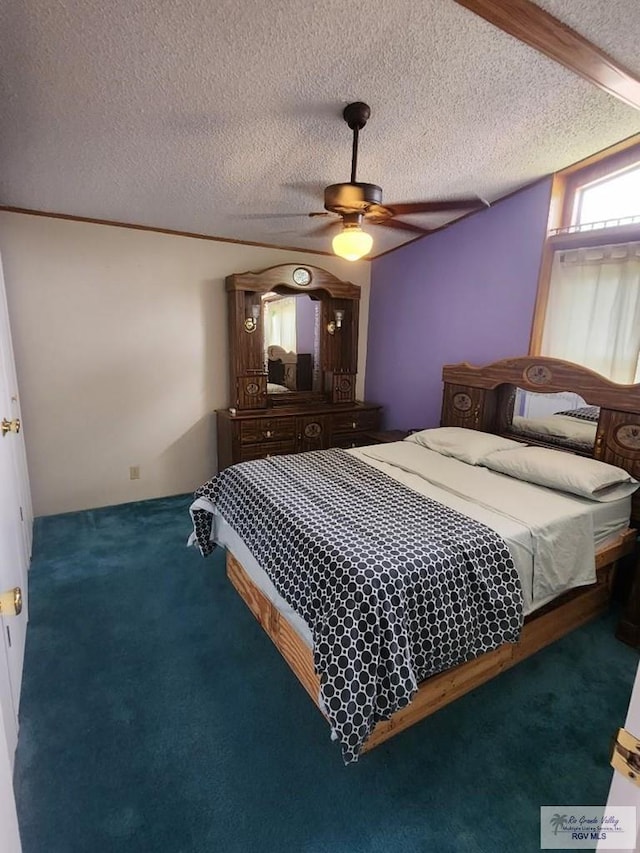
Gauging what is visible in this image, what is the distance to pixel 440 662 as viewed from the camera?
150 cm

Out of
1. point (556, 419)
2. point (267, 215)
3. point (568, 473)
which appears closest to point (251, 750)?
point (568, 473)

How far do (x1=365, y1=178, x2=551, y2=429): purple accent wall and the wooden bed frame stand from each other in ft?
0.96

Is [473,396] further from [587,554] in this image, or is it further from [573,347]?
[587,554]

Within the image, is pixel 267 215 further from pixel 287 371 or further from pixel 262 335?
pixel 287 371

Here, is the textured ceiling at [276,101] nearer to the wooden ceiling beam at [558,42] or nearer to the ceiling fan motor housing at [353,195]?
the wooden ceiling beam at [558,42]

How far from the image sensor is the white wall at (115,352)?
3074 millimetres

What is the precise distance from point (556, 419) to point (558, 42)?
197 cm

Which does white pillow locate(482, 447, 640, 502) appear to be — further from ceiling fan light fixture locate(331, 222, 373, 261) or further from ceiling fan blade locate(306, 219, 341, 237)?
ceiling fan blade locate(306, 219, 341, 237)

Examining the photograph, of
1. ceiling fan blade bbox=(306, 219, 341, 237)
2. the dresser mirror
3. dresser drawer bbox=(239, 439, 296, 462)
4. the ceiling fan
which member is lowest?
dresser drawer bbox=(239, 439, 296, 462)

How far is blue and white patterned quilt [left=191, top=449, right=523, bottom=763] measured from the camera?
1319mm

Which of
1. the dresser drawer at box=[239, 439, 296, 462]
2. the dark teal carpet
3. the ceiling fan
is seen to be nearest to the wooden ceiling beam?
the ceiling fan

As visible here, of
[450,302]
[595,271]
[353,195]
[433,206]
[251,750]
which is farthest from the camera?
[450,302]

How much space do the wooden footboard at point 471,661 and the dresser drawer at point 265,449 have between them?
1259 mm

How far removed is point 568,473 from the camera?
2199mm
